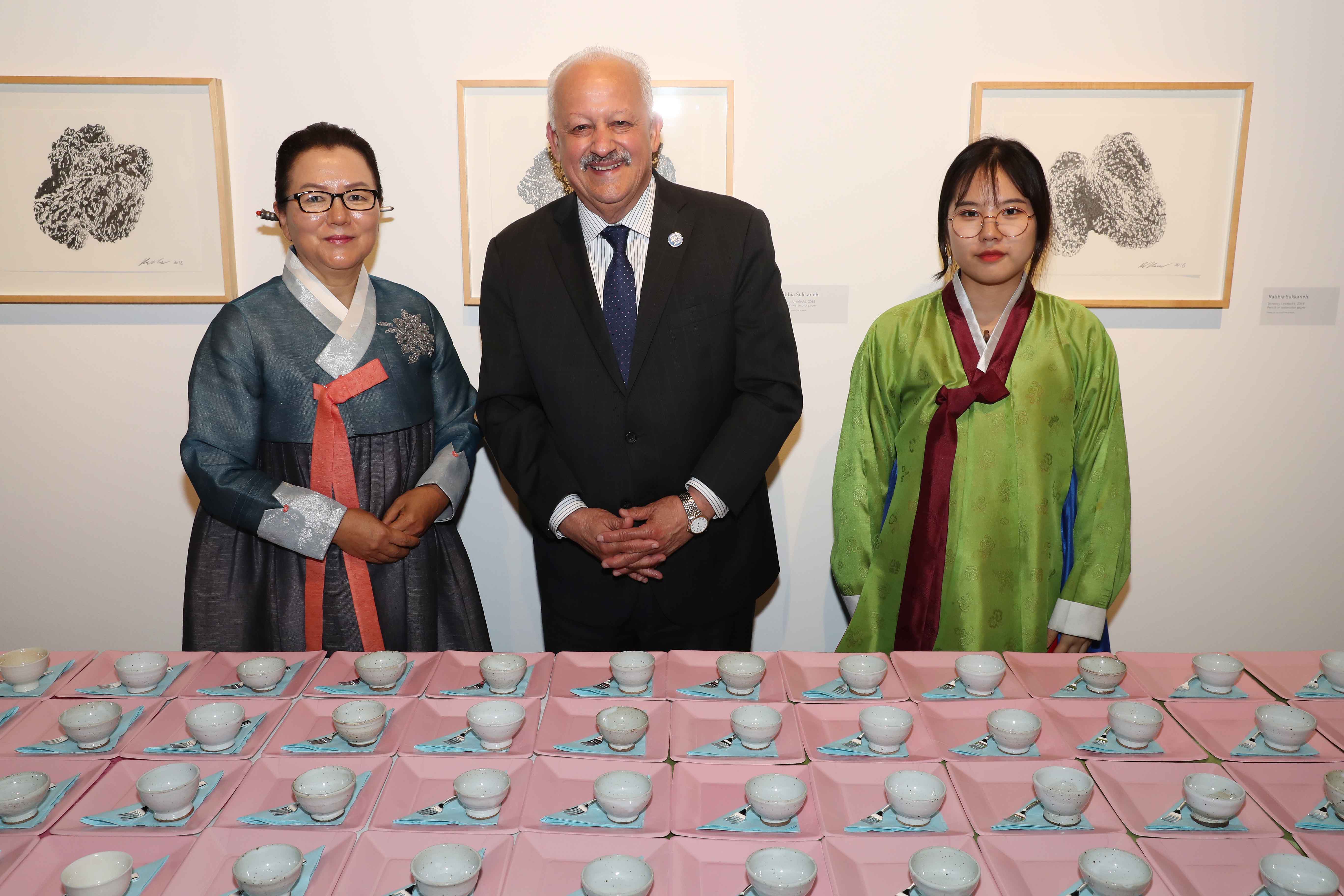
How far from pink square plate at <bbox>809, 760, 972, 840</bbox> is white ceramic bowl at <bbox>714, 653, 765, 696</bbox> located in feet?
0.72

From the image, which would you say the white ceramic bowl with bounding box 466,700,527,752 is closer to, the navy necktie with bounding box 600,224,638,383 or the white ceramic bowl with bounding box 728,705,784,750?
the white ceramic bowl with bounding box 728,705,784,750

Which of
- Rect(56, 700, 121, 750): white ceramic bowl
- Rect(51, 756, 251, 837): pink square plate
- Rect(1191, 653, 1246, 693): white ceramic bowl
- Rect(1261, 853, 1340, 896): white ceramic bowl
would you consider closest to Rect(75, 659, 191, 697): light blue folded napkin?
Rect(56, 700, 121, 750): white ceramic bowl

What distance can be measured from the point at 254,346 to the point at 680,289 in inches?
38.4

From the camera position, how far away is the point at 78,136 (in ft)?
8.64

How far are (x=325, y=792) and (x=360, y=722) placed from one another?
0.55 ft

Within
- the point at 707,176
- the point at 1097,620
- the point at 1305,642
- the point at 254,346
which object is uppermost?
the point at 707,176

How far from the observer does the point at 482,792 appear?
1194mm

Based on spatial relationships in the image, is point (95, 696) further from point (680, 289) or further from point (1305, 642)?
point (1305, 642)

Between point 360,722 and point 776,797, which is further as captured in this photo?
point 360,722

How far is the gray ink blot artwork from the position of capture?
2.65 metres

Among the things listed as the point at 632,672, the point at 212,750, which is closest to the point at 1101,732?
the point at 632,672

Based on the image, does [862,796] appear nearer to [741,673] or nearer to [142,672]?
[741,673]

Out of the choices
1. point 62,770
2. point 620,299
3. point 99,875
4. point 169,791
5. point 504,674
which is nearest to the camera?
point 99,875

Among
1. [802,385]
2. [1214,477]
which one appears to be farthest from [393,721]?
[1214,477]
